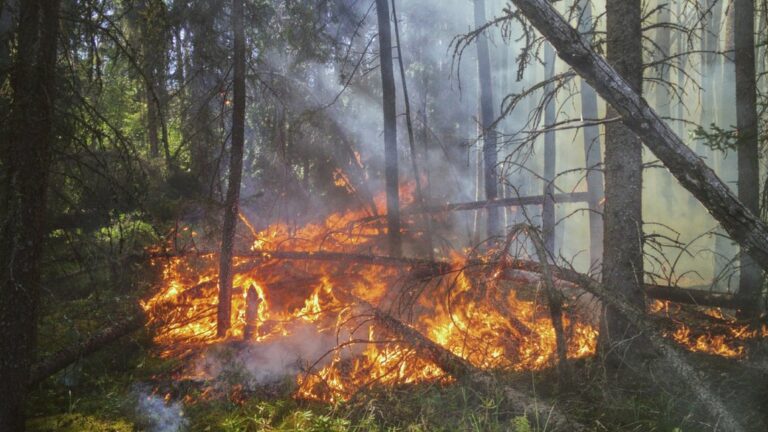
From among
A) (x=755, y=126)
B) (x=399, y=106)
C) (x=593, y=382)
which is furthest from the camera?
(x=399, y=106)

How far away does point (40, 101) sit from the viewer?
448cm

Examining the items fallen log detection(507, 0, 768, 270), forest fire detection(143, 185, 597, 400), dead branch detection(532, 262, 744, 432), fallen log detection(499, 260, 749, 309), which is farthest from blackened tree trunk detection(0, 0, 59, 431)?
dead branch detection(532, 262, 744, 432)

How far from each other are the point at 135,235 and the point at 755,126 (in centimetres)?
1187

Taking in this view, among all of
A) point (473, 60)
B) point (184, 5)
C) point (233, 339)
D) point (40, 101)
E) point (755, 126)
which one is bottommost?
point (233, 339)

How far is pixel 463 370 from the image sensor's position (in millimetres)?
5246

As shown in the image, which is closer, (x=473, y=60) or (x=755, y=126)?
(x=755, y=126)

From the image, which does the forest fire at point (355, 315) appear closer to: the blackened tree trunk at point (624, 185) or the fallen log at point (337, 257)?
the fallen log at point (337, 257)

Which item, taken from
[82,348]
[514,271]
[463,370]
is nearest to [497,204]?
[514,271]

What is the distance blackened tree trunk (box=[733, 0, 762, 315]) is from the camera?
20.6 feet

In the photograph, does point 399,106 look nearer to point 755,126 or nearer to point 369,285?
point 369,285

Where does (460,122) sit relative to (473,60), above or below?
below

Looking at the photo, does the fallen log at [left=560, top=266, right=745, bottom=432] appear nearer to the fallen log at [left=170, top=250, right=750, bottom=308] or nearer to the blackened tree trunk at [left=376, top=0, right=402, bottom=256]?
the fallen log at [left=170, top=250, right=750, bottom=308]

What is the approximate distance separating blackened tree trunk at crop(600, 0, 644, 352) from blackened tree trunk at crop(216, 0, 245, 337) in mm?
5387

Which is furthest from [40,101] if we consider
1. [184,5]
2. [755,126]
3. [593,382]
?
[755,126]
